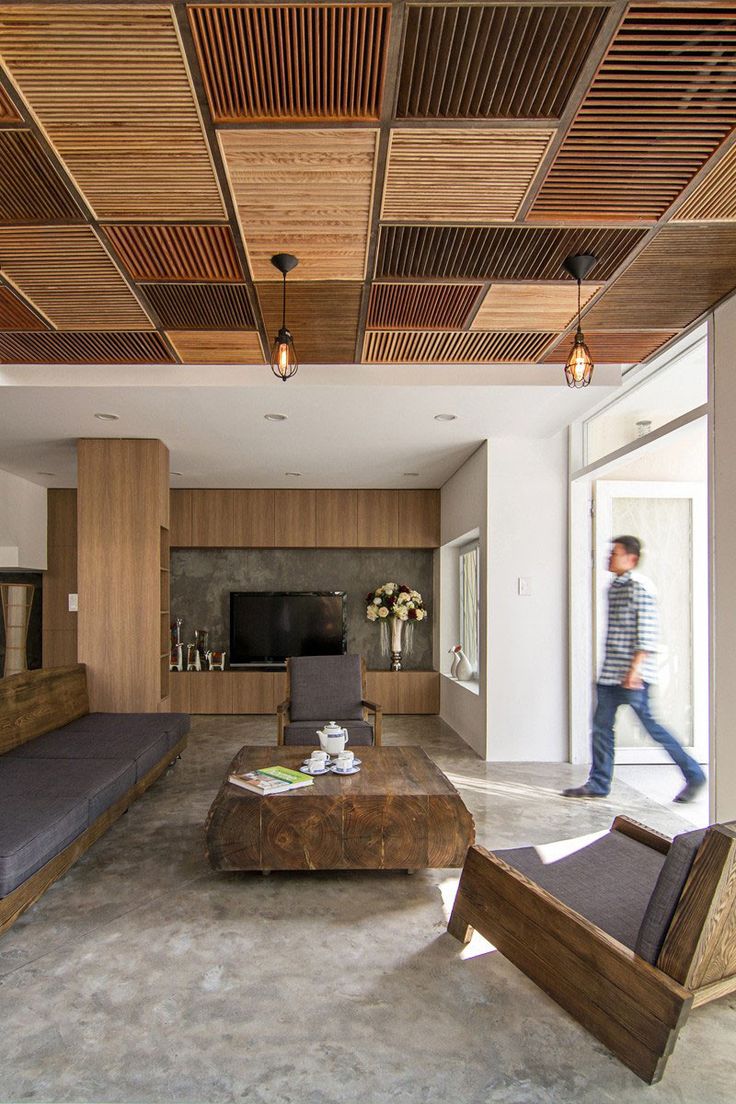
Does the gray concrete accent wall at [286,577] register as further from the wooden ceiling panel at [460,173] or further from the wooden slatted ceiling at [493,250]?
the wooden ceiling panel at [460,173]

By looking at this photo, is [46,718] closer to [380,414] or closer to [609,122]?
[380,414]

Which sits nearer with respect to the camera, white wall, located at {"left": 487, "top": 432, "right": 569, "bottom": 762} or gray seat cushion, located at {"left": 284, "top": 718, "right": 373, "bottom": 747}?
gray seat cushion, located at {"left": 284, "top": 718, "right": 373, "bottom": 747}

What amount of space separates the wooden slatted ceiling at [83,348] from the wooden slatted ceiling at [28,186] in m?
1.14

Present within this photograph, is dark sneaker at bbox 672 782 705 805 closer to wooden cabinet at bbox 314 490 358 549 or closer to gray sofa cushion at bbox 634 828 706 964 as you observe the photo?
gray sofa cushion at bbox 634 828 706 964

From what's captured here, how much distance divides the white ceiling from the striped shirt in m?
1.22

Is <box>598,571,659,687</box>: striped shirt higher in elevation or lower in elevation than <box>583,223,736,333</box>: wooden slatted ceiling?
lower

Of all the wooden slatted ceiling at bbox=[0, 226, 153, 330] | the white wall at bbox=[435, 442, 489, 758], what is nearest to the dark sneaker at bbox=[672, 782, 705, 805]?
the white wall at bbox=[435, 442, 489, 758]

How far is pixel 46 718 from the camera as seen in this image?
478 centimetres

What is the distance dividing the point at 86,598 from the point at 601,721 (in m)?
3.84

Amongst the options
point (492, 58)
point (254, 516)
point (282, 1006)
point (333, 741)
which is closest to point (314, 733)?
Answer: point (333, 741)

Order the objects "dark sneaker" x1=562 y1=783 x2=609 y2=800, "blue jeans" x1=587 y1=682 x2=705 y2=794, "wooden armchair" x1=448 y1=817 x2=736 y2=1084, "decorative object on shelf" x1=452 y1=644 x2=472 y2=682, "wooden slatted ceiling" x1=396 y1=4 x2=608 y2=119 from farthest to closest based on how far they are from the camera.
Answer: "decorative object on shelf" x1=452 y1=644 x2=472 y2=682 < "dark sneaker" x1=562 y1=783 x2=609 y2=800 < "blue jeans" x1=587 y1=682 x2=705 y2=794 < "wooden armchair" x1=448 y1=817 x2=736 y2=1084 < "wooden slatted ceiling" x1=396 y1=4 x2=608 y2=119

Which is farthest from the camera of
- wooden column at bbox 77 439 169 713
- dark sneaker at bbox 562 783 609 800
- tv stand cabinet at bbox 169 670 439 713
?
tv stand cabinet at bbox 169 670 439 713

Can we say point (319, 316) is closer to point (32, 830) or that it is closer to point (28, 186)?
point (28, 186)

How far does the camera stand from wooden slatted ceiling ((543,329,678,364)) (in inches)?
145
